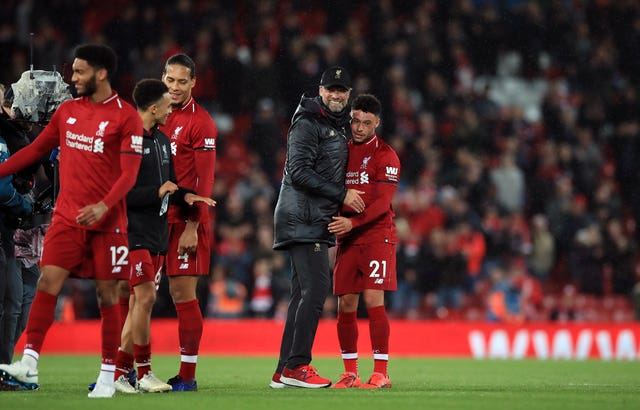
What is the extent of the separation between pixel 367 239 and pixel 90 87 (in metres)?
2.93

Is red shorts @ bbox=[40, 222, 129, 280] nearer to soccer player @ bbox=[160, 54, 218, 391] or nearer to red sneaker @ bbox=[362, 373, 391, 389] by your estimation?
soccer player @ bbox=[160, 54, 218, 391]

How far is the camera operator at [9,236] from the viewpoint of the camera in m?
8.60

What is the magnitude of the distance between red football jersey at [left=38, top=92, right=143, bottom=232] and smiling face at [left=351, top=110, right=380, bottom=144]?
240 cm

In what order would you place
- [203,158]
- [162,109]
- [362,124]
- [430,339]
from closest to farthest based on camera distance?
[162,109] → [203,158] → [362,124] → [430,339]

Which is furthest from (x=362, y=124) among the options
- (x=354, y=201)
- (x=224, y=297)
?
(x=224, y=297)

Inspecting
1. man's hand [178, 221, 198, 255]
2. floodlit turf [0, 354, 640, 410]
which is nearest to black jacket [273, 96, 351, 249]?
man's hand [178, 221, 198, 255]

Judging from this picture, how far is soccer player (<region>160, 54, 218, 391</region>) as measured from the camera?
8.52 meters

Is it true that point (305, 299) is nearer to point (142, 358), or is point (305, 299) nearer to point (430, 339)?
point (142, 358)

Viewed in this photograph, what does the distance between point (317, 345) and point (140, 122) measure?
9.71m

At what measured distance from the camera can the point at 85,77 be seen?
7.47 m

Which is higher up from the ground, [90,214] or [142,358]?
[90,214]

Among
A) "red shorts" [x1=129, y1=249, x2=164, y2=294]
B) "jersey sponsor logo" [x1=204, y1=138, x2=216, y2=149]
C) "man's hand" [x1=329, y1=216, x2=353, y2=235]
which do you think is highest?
"jersey sponsor logo" [x1=204, y1=138, x2=216, y2=149]

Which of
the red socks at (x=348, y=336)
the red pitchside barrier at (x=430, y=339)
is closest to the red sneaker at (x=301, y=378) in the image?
the red socks at (x=348, y=336)

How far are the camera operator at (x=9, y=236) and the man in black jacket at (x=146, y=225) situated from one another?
1107mm
